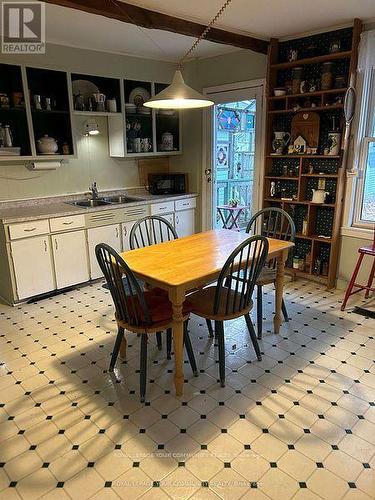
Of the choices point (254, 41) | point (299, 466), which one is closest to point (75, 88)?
point (254, 41)

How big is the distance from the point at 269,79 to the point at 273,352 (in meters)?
2.85

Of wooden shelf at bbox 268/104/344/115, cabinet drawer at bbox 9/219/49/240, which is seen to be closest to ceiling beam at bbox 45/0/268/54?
wooden shelf at bbox 268/104/344/115

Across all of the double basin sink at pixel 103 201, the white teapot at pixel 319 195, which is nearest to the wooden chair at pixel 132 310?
the double basin sink at pixel 103 201

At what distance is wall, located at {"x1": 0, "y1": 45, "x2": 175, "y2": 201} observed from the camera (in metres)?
3.83

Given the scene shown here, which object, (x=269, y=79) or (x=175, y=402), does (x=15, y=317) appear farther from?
(x=269, y=79)

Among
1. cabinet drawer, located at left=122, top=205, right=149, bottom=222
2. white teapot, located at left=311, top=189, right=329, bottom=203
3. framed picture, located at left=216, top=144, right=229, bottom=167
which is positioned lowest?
cabinet drawer, located at left=122, top=205, right=149, bottom=222

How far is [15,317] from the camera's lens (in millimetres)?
3396

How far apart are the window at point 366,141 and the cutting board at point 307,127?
407 mm

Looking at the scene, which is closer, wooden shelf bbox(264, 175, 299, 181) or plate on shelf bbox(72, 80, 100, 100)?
wooden shelf bbox(264, 175, 299, 181)

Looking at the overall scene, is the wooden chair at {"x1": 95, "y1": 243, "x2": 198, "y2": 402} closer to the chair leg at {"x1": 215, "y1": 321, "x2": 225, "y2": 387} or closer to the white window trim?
the chair leg at {"x1": 215, "y1": 321, "x2": 225, "y2": 387}

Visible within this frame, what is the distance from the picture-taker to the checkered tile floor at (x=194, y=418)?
5.68ft

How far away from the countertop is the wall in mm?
81

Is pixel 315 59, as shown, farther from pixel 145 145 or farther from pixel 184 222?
pixel 184 222

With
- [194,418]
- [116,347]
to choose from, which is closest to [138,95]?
[116,347]
